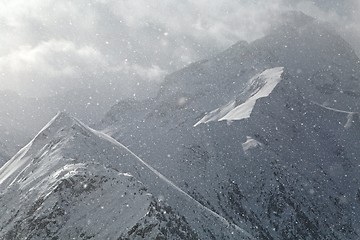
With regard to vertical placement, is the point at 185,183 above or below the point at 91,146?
below

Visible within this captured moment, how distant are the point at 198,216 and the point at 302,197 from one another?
386ft

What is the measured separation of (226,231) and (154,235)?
21124mm

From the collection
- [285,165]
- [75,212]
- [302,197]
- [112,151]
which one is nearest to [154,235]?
[75,212]

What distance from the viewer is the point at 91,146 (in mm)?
89625

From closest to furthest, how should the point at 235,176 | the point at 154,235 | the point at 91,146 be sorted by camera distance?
1. the point at 154,235
2. the point at 91,146
3. the point at 235,176

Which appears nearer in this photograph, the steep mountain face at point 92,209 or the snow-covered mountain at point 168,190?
the steep mountain face at point 92,209

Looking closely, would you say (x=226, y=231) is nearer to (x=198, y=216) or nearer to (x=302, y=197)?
(x=198, y=216)

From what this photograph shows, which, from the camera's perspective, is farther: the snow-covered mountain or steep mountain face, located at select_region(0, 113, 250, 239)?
the snow-covered mountain

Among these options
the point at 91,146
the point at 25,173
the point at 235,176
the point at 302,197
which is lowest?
the point at 302,197

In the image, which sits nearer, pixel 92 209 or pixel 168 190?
pixel 92 209

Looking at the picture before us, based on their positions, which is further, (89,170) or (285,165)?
(285,165)

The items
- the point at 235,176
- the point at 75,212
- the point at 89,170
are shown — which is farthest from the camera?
the point at 235,176

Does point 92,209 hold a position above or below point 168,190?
above

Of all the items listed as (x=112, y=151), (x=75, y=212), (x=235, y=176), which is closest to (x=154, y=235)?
(x=75, y=212)
